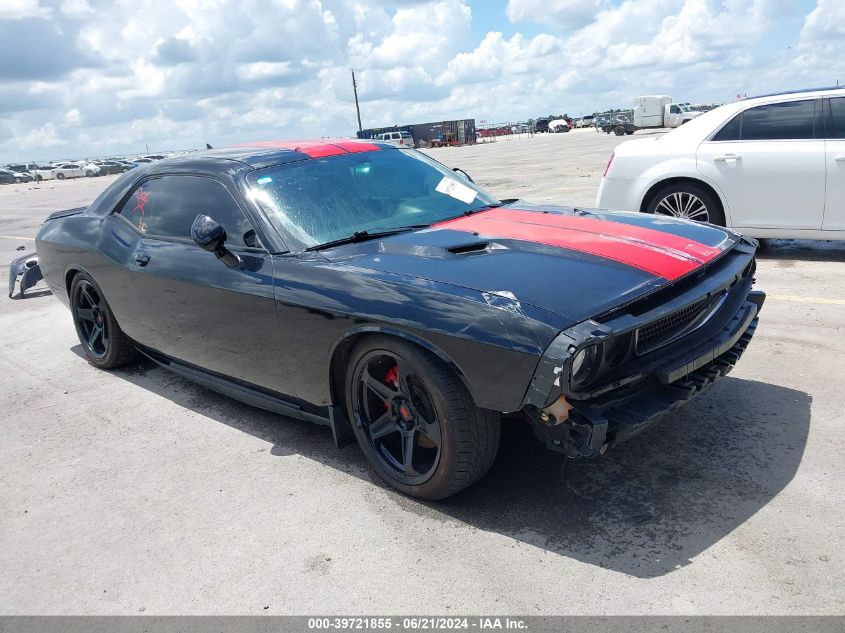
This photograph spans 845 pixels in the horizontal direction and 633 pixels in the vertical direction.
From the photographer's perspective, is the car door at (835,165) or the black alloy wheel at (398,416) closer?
the black alloy wheel at (398,416)

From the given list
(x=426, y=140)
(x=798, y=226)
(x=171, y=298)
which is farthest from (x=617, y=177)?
(x=426, y=140)

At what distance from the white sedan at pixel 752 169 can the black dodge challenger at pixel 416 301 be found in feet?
10.1

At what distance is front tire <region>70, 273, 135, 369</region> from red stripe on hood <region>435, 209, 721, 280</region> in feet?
8.41

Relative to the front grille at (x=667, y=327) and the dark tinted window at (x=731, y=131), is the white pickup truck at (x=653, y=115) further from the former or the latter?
the front grille at (x=667, y=327)

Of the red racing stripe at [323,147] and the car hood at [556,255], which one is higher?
the red racing stripe at [323,147]

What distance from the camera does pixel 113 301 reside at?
4.67m

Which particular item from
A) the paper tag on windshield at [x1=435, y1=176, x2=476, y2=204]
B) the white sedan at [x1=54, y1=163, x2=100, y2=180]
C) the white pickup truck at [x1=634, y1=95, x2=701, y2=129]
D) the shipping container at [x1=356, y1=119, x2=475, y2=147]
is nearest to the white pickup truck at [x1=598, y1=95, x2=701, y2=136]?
the white pickup truck at [x1=634, y1=95, x2=701, y2=129]

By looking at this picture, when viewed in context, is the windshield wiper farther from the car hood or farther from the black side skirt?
the black side skirt

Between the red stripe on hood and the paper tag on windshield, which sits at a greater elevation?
the paper tag on windshield

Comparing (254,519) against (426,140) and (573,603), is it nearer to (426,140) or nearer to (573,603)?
(573,603)

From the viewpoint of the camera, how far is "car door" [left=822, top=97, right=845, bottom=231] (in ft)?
20.0

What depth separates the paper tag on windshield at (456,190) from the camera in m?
4.14

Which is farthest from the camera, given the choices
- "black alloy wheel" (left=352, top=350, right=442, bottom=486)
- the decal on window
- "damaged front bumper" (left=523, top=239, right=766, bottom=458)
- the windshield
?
the decal on window

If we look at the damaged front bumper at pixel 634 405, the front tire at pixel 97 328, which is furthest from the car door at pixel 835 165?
the front tire at pixel 97 328
